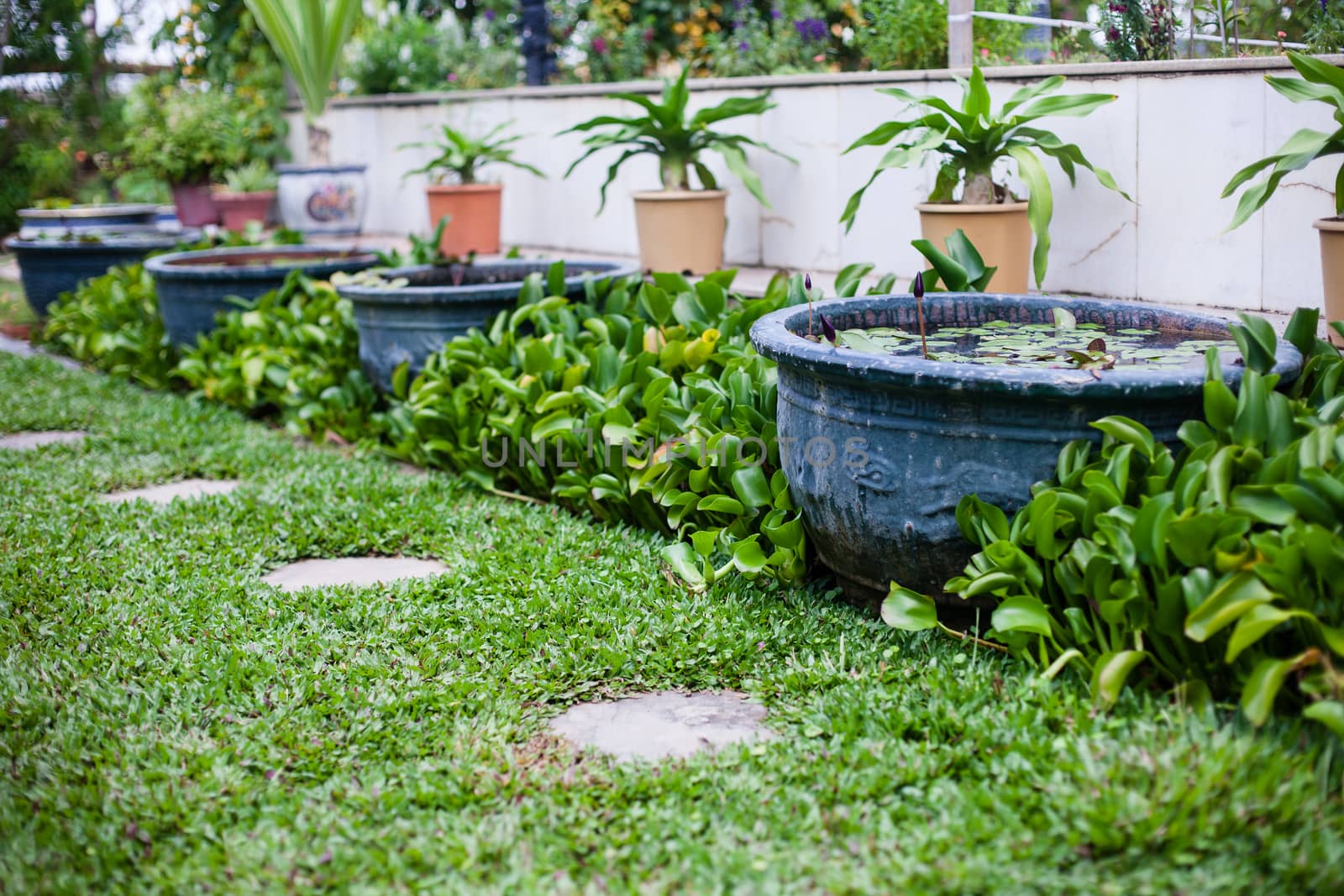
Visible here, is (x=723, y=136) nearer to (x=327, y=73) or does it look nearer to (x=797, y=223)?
(x=797, y=223)

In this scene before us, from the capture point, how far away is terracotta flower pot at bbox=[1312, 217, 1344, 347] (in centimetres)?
273

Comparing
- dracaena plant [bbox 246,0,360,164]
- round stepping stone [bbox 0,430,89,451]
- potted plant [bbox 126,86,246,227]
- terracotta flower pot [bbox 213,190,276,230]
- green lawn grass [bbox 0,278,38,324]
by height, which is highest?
dracaena plant [bbox 246,0,360,164]

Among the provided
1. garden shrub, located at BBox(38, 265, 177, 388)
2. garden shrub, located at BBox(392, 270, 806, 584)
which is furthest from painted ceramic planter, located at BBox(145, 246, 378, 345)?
garden shrub, located at BBox(392, 270, 806, 584)

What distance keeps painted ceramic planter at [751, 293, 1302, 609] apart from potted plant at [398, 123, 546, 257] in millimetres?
3712

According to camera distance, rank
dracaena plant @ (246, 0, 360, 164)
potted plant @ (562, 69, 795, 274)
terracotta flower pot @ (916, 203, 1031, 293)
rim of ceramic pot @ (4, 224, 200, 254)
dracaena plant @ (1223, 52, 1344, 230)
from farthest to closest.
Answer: rim of ceramic pot @ (4, 224, 200, 254) < dracaena plant @ (246, 0, 360, 164) < potted plant @ (562, 69, 795, 274) < terracotta flower pot @ (916, 203, 1031, 293) < dracaena plant @ (1223, 52, 1344, 230)

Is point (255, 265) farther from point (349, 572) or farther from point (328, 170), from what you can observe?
point (349, 572)

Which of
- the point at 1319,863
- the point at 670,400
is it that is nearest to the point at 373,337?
the point at 670,400

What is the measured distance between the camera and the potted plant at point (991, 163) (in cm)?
329

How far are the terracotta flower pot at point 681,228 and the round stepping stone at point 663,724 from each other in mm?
2568

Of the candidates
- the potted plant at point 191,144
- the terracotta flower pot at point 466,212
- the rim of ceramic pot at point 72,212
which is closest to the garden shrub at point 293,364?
the terracotta flower pot at point 466,212

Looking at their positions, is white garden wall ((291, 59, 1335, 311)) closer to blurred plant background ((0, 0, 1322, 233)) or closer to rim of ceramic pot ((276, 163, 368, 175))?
blurred plant background ((0, 0, 1322, 233))

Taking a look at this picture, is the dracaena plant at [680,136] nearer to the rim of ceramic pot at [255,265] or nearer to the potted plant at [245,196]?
the rim of ceramic pot at [255,265]

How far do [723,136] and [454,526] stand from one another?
80.0 inches

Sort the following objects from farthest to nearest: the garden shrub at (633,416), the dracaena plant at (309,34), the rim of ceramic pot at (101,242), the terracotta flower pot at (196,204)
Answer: the terracotta flower pot at (196,204) < the rim of ceramic pot at (101,242) < the dracaena plant at (309,34) < the garden shrub at (633,416)
